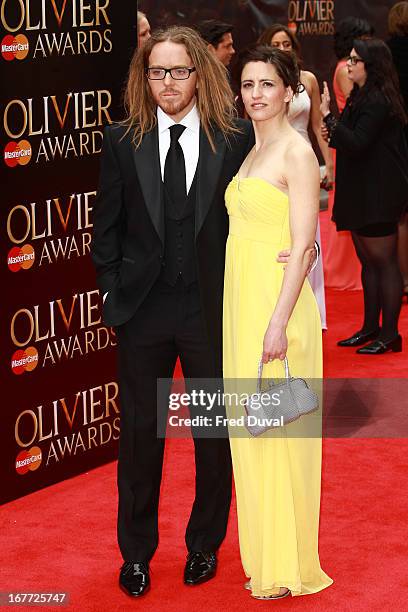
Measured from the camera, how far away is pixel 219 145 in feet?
13.2

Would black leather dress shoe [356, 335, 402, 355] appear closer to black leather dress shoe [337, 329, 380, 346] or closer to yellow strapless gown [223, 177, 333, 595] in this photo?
black leather dress shoe [337, 329, 380, 346]

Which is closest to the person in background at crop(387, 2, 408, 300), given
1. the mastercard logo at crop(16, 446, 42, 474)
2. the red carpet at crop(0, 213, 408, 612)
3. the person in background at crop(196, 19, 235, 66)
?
the person in background at crop(196, 19, 235, 66)

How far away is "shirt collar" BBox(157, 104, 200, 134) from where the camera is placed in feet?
13.1

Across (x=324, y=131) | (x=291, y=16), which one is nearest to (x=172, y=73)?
(x=324, y=131)

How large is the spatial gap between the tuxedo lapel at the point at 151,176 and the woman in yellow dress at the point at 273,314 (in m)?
0.23

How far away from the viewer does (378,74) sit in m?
7.19

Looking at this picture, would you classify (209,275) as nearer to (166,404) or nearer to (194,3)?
(166,404)

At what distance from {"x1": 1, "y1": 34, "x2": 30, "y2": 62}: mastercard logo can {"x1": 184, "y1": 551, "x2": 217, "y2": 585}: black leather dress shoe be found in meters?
2.05

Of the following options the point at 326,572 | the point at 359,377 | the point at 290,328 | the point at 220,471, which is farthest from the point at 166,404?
the point at 359,377

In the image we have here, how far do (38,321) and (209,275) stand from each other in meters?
1.39

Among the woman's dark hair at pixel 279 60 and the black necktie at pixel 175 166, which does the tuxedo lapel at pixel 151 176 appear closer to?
the black necktie at pixel 175 166

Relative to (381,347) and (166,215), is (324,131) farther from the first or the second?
(166,215)

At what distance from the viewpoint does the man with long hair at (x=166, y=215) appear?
3.94 meters

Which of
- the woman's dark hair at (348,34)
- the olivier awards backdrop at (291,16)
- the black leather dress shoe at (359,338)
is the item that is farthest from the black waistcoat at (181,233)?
the olivier awards backdrop at (291,16)
